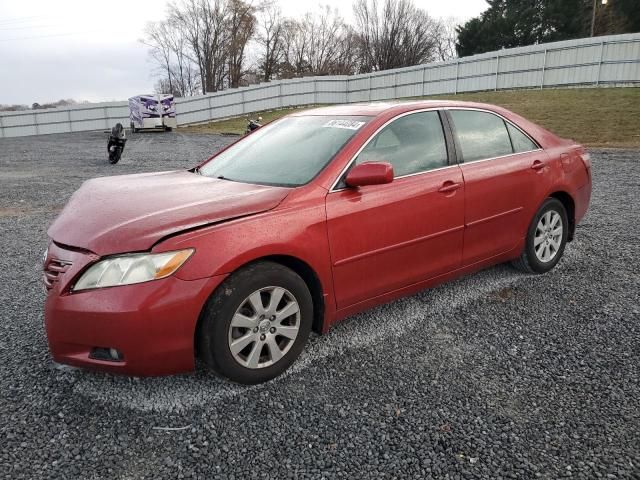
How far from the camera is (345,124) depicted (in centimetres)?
353

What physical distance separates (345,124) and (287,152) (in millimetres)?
456

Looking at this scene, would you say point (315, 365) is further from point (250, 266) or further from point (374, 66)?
point (374, 66)

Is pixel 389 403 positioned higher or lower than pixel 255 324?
lower

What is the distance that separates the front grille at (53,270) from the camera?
2.63 meters

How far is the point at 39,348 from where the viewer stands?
3312 millimetres

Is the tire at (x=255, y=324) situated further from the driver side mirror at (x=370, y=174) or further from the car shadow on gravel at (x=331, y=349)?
the driver side mirror at (x=370, y=174)

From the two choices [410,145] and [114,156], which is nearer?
[410,145]

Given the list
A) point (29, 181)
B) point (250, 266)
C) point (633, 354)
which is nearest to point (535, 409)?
point (633, 354)

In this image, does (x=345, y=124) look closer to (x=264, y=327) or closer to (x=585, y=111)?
(x=264, y=327)

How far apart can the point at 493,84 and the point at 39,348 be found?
2864 cm

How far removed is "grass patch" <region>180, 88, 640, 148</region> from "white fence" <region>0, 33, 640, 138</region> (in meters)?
1.53

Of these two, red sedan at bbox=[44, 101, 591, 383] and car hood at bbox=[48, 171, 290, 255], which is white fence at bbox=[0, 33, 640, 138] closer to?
red sedan at bbox=[44, 101, 591, 383]

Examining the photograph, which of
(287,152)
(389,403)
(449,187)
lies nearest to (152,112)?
(287,152)

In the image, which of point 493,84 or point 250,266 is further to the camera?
point 493,84
